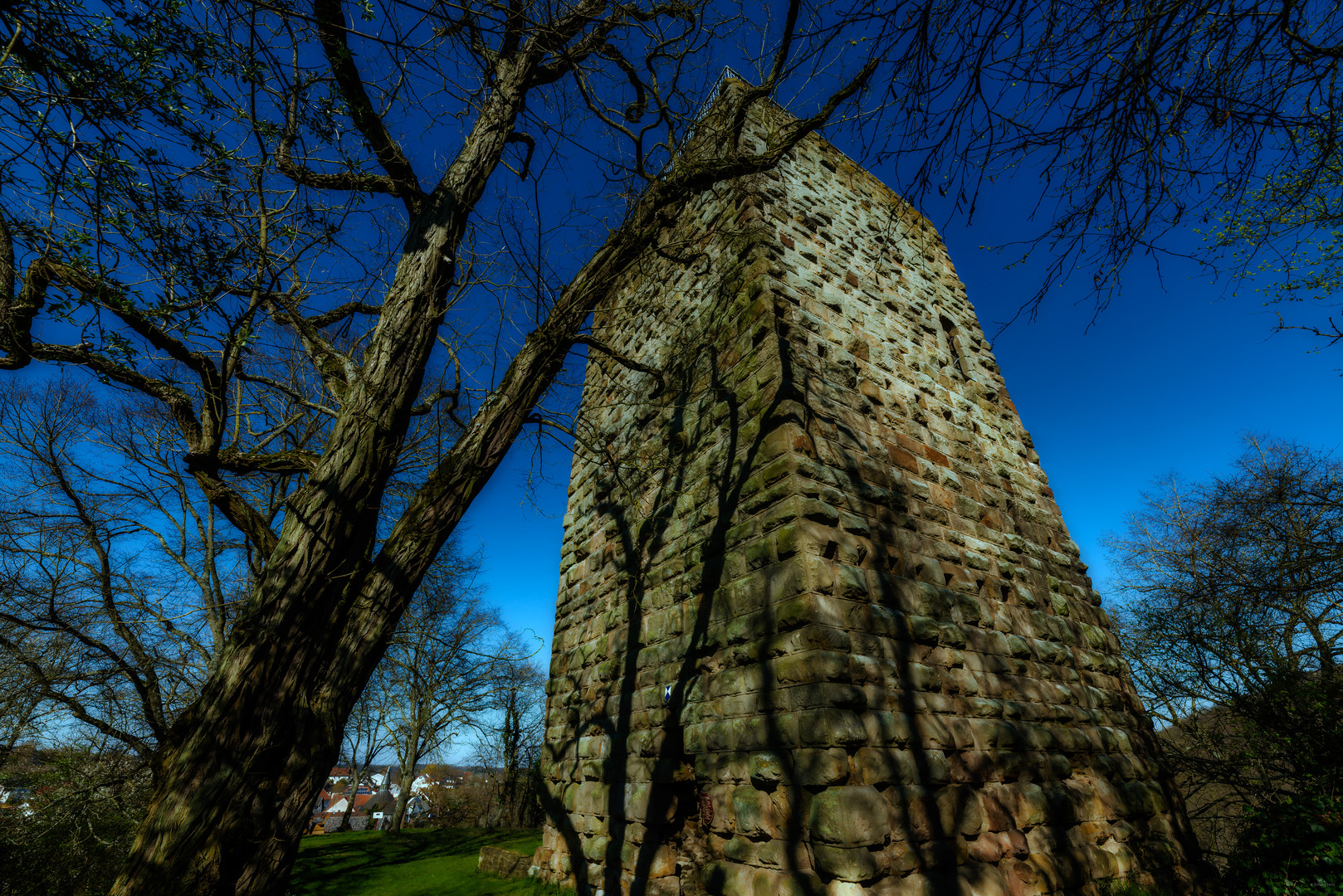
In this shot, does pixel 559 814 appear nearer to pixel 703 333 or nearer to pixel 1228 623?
pixel 703 333

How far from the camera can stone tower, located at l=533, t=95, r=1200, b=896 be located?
263cm

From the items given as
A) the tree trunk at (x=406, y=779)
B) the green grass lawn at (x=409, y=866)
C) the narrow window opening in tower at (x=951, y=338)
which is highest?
the narrow window opening in tower at (x=951, y=338)

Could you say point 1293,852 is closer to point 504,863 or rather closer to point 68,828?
point 504,863

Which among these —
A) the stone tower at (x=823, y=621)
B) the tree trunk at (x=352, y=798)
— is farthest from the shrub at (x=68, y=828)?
the tree trunk at (x=352, y=798)

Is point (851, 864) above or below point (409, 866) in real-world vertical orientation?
above

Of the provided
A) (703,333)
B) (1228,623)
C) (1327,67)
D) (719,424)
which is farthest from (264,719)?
(1228,623)

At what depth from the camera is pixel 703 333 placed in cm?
447

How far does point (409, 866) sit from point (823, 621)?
1002 centimetres

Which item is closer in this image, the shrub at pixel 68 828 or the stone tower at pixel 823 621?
the stone tower at pixel 823 621

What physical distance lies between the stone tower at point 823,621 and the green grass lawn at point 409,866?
1.81 meters

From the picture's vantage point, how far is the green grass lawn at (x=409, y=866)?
19.4 ft

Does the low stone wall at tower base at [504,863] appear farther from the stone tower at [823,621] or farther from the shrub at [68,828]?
the shrub at [68,828]

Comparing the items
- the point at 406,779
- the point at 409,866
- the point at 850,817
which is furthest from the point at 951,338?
the point at 406,779

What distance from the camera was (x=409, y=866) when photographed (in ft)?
29.1
